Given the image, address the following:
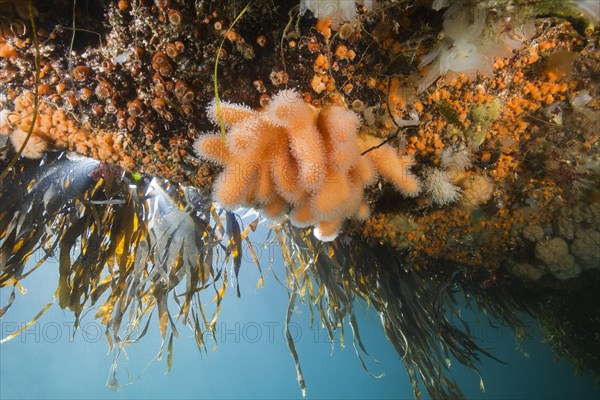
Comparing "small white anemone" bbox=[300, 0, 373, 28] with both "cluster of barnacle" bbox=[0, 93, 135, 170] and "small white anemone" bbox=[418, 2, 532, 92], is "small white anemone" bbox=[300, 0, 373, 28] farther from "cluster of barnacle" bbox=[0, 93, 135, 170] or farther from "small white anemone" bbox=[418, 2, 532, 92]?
"cluster of barnacle" bbox=[0, 93, 135, 170]

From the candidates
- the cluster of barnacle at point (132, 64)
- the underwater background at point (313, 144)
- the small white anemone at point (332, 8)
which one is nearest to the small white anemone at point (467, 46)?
the underwater background at point (313, 144)

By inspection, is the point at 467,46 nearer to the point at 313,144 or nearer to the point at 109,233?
the point at 313,144

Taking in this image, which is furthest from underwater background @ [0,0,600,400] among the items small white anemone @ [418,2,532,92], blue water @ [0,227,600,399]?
blue water @ [0,227,600,399]

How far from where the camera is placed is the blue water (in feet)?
126

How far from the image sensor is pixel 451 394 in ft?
11.4

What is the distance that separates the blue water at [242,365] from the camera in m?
38.5

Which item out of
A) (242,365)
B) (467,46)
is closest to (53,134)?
(467,46)

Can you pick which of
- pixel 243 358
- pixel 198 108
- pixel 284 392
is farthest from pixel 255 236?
A: pixel 284 392

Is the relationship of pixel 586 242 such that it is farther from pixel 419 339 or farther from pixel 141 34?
pixel 141 34

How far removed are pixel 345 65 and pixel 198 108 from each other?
0.77 metres

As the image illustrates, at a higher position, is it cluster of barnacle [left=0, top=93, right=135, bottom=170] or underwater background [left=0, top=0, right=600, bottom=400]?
cluster of barnacle [left=0, top=93, right=135, bottom=170]

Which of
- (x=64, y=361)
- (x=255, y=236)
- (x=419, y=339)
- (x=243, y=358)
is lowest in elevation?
(x=419, y=339)

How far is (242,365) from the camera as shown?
59656mm

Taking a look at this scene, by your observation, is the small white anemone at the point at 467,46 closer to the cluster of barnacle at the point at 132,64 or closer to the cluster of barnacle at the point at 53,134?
the cluster of barnacle at the point at 132,64
